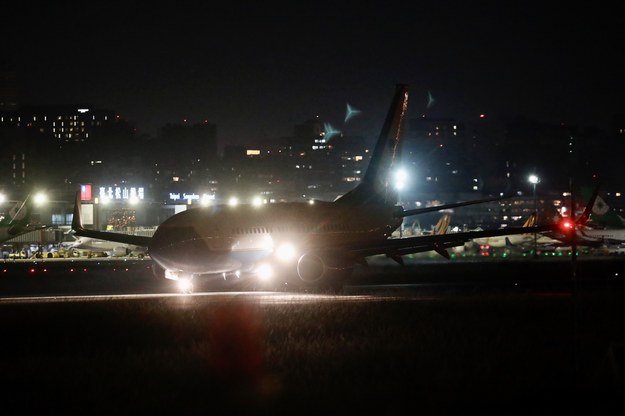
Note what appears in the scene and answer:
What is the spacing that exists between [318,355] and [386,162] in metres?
32.8

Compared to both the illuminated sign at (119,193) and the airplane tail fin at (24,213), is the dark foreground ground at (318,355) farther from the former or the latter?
the illuminated sign at (119,193)

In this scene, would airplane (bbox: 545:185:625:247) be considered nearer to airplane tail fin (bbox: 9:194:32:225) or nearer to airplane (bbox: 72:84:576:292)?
airplane (bbox: 72:84:576:292)

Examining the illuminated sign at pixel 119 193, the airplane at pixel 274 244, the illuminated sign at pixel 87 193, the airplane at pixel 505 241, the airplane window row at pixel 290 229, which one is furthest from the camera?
the illuminated sign at pixel 119 193

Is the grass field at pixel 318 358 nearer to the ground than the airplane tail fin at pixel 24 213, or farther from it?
nearer to the ground

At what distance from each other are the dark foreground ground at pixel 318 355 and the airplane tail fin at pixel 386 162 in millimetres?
18454

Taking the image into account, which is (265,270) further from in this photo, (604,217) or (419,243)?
(604,217)

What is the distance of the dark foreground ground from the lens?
1647cm

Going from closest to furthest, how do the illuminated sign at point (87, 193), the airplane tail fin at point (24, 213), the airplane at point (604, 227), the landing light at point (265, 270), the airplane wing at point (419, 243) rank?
the airplane wing at point (419, 243), the landing light at point (265, 270), the airplane tail fin at point (24, 213), the airplane at point (604, 227), the illuminated sign at point (87, 193)

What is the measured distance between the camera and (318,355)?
21.0m

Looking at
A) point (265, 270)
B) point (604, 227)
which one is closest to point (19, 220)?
point (265, 270)

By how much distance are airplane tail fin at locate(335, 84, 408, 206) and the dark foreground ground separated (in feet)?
60.5

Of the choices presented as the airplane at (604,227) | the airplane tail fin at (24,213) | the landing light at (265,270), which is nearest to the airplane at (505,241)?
the airplane at (604,227)

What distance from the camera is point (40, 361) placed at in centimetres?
2089

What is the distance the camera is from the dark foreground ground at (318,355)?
16469 mm
